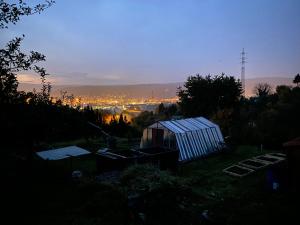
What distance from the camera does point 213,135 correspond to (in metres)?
24.5

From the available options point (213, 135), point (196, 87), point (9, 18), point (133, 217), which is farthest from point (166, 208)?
point (196, 87)

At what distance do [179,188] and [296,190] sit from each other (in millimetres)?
4842

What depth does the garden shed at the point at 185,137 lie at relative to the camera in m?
20.6

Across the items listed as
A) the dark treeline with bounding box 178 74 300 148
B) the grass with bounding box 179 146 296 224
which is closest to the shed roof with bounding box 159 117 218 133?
the dark treeline with bounding box 178 74 300 148

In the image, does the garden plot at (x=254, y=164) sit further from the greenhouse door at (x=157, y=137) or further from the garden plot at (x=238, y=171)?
the greenhouse door at (x=157, y=137)

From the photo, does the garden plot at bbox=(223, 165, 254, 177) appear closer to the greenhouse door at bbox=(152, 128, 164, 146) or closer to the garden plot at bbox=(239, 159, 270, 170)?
the garden plot at bbox=(239, 159, 270, 170)

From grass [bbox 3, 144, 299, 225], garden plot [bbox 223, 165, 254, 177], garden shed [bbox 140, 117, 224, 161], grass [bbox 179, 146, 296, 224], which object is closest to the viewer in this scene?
grass [bbox 3, 144, 299, 225]

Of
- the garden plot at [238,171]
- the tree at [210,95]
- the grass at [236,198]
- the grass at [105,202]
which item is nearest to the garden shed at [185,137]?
the grass at [236,198]

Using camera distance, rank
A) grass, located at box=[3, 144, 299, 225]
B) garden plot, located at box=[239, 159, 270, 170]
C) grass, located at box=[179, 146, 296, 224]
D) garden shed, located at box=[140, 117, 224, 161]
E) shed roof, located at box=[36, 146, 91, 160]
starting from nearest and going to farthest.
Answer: grass, located at box=[3, 144, 299, 225] → grass, located at box=[179, 146, 296, 224] → shed roof, located at box=[36, 146, 91, 160] → garden plot, located at box=[239, 159, 270, 170] → garden shed, located at box=[140, 117, 224, 161]

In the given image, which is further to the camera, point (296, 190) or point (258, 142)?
point (258, 142)

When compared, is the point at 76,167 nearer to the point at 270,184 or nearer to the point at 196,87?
the point at 270,184

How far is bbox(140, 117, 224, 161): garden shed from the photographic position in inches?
812

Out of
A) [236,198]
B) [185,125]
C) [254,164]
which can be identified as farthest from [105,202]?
[185,125]

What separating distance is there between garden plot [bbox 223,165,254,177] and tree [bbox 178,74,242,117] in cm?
2131
